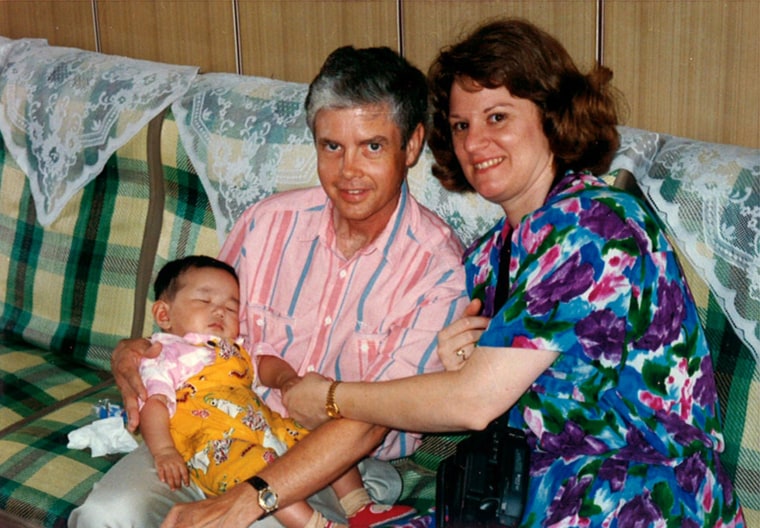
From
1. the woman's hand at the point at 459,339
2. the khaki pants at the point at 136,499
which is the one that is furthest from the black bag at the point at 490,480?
the khaki pants at the point at 136,499

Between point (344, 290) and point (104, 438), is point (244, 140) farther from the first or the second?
point (104, 438)

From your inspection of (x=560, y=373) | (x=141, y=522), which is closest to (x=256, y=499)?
(x=141, y=522)

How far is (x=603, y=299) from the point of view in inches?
61.9

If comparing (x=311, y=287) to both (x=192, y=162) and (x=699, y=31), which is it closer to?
(x=192, y=162)

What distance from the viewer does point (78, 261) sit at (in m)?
2.80

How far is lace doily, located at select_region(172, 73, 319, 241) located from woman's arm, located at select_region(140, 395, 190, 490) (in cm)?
57

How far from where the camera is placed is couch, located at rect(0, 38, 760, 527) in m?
1.92

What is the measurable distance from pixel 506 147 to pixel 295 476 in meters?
0.71

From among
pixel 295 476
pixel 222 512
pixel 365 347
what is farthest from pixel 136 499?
pixel 365 347

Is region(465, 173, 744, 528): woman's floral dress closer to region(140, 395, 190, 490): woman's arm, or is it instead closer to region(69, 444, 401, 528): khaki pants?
region(69, 444, 401, 528): khaki pants

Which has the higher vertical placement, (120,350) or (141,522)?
(120,350)

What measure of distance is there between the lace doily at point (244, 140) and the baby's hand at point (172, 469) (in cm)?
68

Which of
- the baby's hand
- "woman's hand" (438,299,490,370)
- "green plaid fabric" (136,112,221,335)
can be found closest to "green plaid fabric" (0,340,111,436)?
"green plaid fabric" (136,112,221,335)

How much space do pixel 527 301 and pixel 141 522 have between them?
0.85 m
